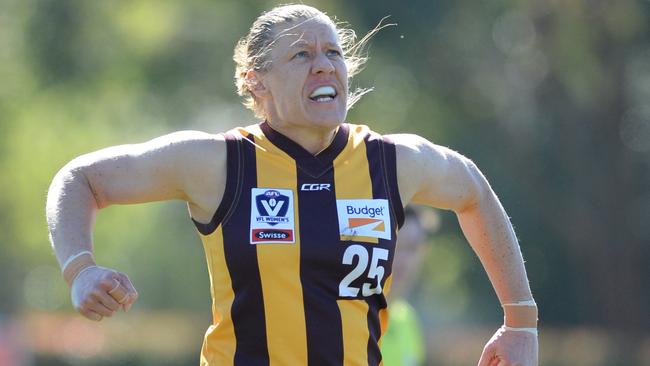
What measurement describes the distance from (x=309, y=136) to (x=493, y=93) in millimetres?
17209

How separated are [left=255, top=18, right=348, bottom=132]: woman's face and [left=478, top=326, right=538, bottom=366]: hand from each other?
103cm

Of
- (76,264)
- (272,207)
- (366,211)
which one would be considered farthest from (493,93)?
(76,264)

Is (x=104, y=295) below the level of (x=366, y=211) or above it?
below

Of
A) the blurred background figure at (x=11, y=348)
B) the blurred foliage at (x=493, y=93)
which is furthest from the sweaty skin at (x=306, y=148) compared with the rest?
the blurred foliage at (x=493, y=93)

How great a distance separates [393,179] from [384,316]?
1.68 feet

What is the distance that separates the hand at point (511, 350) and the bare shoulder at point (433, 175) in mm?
522

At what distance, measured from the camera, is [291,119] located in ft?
14.7

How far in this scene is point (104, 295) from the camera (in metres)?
3.80

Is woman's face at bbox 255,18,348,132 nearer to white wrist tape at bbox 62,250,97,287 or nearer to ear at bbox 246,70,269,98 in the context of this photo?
ear at bbox 246,70,269,98

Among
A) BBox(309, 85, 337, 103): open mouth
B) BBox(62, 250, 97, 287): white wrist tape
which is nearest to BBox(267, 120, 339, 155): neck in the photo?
BBox(309, 85, 337, 103): open mouth

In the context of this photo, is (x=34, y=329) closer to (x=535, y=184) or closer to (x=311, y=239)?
(x=535, y=184)

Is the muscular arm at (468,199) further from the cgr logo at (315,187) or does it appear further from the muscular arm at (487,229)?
the cgr logo at (315,187)

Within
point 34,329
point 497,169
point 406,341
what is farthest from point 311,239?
point 34,329

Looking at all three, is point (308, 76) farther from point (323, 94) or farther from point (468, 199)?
point (468, 199)
